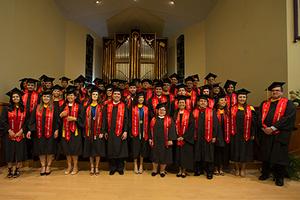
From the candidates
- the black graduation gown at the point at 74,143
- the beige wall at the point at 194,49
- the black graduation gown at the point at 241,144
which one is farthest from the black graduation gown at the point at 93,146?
the beige wall at the point at 194,49

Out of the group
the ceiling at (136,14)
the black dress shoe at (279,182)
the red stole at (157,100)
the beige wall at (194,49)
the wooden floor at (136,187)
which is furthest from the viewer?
the beige wall at (194,49)

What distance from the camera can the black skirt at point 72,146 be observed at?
454cm

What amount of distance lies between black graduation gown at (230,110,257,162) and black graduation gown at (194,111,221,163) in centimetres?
35

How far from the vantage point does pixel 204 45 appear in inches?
345

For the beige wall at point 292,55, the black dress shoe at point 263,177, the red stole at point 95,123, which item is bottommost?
the black dress shoe at point 263,177

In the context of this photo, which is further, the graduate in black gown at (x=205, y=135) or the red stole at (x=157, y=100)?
the red stole at (x=157, y=100)

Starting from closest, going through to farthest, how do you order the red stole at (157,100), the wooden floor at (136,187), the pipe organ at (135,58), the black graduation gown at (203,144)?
1. the wooden floor at (136,187)
2. the black graduation gown at (203,144)
3. the red stole at (157,100)
4. the pipe organ at (135,58)

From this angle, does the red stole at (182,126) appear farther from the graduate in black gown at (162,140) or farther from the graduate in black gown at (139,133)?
the graduate in black gown at (139,133)

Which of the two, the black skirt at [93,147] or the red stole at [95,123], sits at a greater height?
the red stole at [95,123]

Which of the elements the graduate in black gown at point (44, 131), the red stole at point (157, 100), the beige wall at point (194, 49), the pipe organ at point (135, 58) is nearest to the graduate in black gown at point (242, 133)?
the red stole at point (157, 100)

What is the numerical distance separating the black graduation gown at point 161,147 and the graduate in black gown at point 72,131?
4.55ft

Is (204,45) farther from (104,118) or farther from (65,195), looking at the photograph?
(65,195)

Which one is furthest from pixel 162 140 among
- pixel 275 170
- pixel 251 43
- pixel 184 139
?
pixel 251 43

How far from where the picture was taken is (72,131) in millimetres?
4590
